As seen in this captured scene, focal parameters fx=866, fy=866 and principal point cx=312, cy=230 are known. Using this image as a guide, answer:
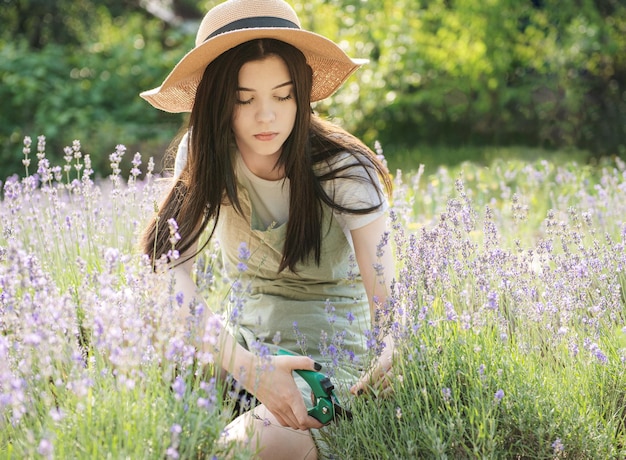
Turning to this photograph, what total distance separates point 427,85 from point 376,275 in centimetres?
633

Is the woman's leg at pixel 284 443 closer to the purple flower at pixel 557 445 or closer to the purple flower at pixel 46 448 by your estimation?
the purple flower at pixel 557 445

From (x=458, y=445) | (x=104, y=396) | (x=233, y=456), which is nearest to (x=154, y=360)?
(x=104, y=396)

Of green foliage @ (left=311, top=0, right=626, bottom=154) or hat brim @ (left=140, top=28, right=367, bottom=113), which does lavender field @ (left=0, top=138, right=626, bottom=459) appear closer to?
hat brim @ (left=140, top=28, right=367, bottom=113)

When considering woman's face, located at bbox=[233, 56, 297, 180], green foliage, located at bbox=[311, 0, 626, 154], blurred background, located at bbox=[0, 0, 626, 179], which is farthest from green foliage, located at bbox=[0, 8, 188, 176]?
woman's face, located at bbox=[233, 56, 297, 180]

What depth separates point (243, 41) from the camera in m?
2.57

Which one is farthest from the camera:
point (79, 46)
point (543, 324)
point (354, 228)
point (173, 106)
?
point (79, 46)

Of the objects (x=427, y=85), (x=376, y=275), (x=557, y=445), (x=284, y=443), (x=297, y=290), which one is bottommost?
(x=284, y=443)

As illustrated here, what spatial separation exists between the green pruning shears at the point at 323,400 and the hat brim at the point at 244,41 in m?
0.97

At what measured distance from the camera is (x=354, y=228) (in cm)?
271

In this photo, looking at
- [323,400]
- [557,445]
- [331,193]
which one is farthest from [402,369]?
[331,193]

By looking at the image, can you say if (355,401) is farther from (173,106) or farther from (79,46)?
(79,46)

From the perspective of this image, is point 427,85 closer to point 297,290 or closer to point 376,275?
point 297,290

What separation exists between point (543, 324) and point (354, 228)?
0.64 meters

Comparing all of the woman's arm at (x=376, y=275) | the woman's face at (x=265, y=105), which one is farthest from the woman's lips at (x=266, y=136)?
the woman's arm at (x=376, y=275)
